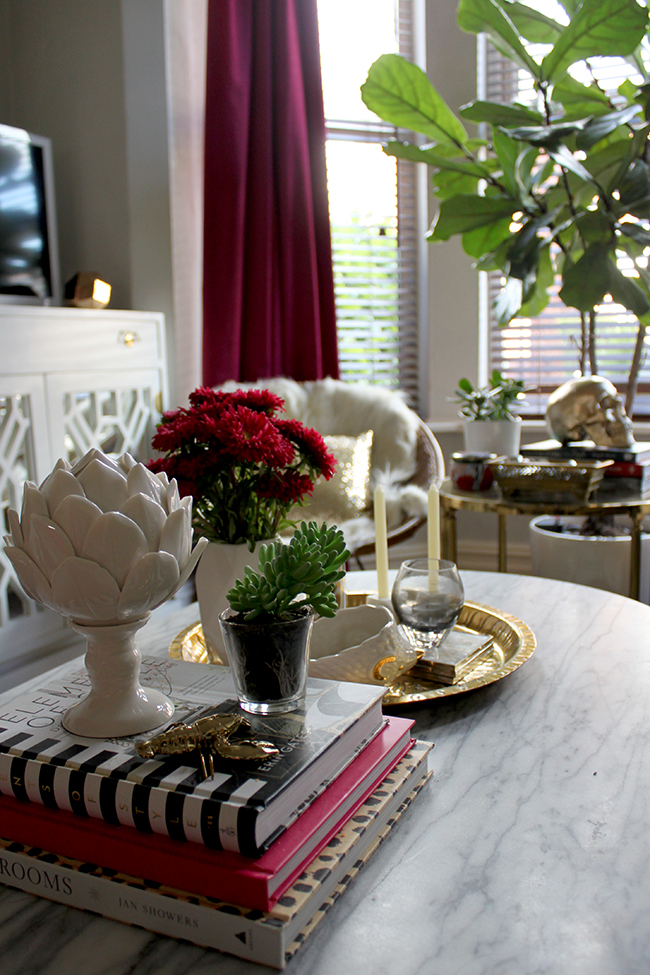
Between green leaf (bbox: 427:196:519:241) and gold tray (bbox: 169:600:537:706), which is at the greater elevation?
green leaf (bbox: 427:196:519:241)

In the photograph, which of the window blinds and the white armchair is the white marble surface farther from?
the window blinds

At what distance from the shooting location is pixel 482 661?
40.5 inches

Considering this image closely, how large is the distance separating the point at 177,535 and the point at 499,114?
1.91 metres

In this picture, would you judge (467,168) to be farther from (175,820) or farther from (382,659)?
(175,820)

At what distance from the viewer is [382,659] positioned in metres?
0.92

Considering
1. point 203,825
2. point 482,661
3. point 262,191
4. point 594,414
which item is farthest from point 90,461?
point 262,191

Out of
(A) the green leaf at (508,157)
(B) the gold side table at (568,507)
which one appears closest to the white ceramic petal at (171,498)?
(B) the gold side table at (568,507)

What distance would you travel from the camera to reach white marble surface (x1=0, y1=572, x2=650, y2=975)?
509 mm

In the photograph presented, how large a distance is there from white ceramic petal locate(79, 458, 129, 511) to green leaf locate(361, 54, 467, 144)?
6.43 ft

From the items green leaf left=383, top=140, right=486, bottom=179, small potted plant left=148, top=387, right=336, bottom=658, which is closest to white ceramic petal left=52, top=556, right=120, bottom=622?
small potted plant left=148, top=387, right=336, bottom=658

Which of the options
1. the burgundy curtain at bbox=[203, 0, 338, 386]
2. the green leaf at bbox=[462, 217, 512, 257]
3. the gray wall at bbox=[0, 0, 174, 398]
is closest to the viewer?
the green leaf at bbox=[462, 217, 512, 257]

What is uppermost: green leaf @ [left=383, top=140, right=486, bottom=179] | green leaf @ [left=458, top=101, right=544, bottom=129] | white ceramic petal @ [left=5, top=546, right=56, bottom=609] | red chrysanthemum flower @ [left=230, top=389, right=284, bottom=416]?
green leaf @ [left=458, top=101, right=544, bottom=129]

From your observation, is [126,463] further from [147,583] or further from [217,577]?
[217,577]

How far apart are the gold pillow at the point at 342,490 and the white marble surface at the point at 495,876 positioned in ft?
5.19
